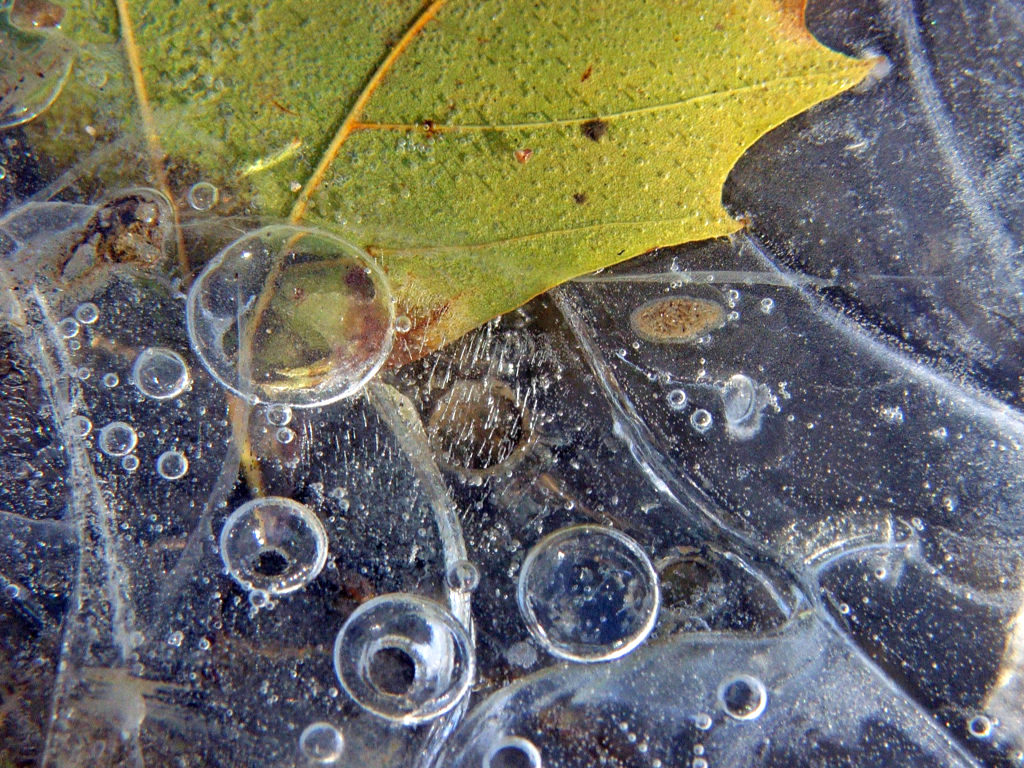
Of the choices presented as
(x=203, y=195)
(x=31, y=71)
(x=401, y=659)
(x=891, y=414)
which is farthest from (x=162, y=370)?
(x=891, y=414)

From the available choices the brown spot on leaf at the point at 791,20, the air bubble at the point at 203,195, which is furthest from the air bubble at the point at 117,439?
the brown spot on leaf at the point at 791,20

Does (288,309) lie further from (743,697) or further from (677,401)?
(743,697)

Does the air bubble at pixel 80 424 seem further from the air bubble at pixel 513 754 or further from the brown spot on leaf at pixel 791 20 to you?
the brown spot on leaf at pixel 791 20

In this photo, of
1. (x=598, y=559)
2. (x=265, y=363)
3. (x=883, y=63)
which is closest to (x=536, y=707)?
(x=598, y=559)

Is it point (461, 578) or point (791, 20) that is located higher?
point (791, 20)

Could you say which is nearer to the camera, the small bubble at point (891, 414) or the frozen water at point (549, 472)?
the frozen water at point (549, 472)

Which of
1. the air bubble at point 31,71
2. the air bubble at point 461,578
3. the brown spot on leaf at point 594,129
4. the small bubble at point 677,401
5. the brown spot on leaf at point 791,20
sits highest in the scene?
the air bubble at point 31,71

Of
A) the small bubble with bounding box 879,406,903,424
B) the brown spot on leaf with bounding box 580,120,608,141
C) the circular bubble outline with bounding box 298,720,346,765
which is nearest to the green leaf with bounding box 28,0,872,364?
the brown spot on leaf with bounding box 580,120,608,141
